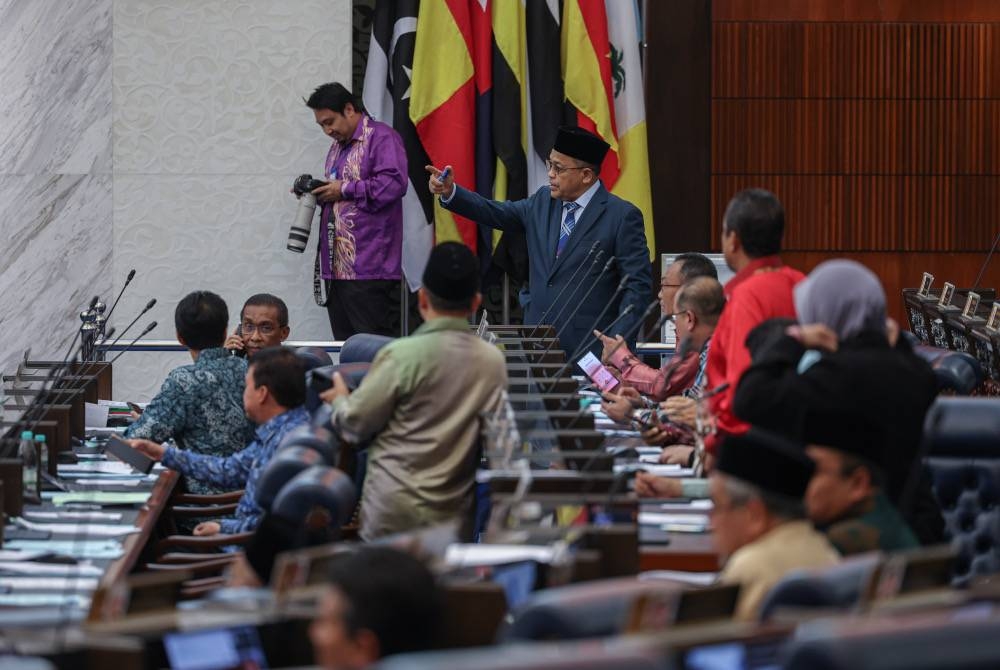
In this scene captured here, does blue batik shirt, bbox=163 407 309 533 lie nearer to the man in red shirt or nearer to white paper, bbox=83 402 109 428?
white paper, bbox=83 402 109 428

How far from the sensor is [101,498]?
4551 millimetres

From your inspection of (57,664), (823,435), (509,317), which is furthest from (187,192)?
(57,664)

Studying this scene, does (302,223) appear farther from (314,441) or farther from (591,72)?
(314,441)

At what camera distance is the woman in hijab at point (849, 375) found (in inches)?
125

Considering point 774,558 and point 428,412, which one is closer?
point 774,558

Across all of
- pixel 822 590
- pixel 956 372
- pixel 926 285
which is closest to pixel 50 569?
pixel 822 590

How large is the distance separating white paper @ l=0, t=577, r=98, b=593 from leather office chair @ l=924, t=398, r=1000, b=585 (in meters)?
1.85

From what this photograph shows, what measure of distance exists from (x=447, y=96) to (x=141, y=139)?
1600 millimetres

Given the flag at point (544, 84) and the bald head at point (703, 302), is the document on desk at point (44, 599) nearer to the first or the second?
the bald head at point (703, 302)

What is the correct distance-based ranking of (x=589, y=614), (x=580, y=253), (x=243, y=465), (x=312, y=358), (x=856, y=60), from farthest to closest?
(x=856, y=60), (x=580, y=253), (x=312, y=358), (x=243, y=465), (x=589, y=614)

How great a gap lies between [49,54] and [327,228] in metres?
1.94

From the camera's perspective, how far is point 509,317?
27.9 ft

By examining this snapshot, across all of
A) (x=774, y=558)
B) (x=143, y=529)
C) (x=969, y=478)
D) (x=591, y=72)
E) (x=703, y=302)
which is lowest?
(x=143, y=529)

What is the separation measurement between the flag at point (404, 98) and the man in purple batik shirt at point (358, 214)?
0.53m
